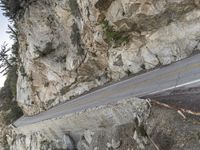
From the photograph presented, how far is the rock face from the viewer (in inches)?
1019

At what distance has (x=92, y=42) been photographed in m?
33.3

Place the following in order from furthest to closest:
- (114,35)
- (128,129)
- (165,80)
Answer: (114,35)
(165,80)
(128,129)

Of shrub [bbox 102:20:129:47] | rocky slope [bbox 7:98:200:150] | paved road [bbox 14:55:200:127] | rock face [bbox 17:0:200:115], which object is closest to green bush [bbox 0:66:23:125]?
rock face [bbox 17:0:200:115]

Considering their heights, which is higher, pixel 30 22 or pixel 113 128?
pixel 30 22

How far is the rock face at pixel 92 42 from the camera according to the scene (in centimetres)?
2588

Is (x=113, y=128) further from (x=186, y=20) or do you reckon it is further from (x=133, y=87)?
(x=186, y=20)

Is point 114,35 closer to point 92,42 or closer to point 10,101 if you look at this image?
point 92,42

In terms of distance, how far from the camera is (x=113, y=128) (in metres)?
19.6

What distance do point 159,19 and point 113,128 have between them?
10.8m

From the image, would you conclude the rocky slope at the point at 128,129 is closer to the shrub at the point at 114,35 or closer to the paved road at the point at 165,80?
the paved road at the point at 165,80

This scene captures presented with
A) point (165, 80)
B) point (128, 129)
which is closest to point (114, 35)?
point (165, 80)

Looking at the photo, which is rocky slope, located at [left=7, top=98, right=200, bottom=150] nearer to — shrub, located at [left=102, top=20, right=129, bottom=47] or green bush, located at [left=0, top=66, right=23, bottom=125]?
shrub, located at [left=102, top=20, right=129, bottom=47]

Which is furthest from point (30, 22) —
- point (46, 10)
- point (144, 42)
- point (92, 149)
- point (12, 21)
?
point (92, 149)

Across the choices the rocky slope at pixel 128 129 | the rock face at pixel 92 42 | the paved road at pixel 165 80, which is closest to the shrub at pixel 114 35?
the rock face at pixel 92 42
